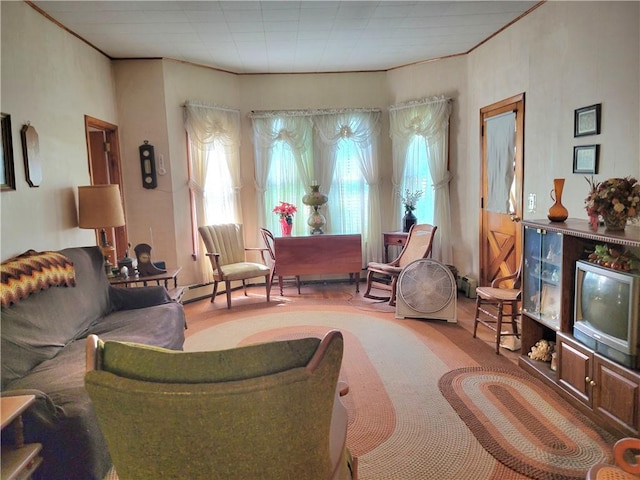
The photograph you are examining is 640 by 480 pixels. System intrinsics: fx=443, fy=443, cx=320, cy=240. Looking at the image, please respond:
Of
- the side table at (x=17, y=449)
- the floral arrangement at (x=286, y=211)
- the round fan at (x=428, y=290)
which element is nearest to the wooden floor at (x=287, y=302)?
the round fan at (x=428, y=290)

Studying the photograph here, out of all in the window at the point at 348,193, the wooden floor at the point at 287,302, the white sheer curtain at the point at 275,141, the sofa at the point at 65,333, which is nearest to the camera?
the sofa at the point at 65,333

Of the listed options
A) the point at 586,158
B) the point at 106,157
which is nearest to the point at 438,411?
the point at 586,158

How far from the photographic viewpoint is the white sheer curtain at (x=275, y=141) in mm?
5480

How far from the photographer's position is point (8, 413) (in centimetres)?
145

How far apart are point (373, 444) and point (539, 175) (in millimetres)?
2580

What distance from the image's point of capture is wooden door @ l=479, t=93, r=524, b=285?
3.96 meters

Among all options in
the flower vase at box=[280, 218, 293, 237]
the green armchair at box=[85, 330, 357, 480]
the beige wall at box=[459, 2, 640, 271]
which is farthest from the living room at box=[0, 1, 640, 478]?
the green armchair at box=[85, 330, 357, 480]

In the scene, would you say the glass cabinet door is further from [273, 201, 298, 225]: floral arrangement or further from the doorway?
the doorway

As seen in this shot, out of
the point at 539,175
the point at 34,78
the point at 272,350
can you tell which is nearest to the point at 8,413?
the point at 272,350

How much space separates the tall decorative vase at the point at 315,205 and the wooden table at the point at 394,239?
787 millimetres

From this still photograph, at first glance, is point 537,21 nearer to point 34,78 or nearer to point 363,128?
point 363,128

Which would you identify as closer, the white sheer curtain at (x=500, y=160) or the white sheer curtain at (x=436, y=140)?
the white sheer curtain at (x=500, y=160)

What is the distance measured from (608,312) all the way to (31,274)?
3055 mm

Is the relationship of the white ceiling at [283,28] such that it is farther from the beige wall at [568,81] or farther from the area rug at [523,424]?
the area rug at [523,424]
